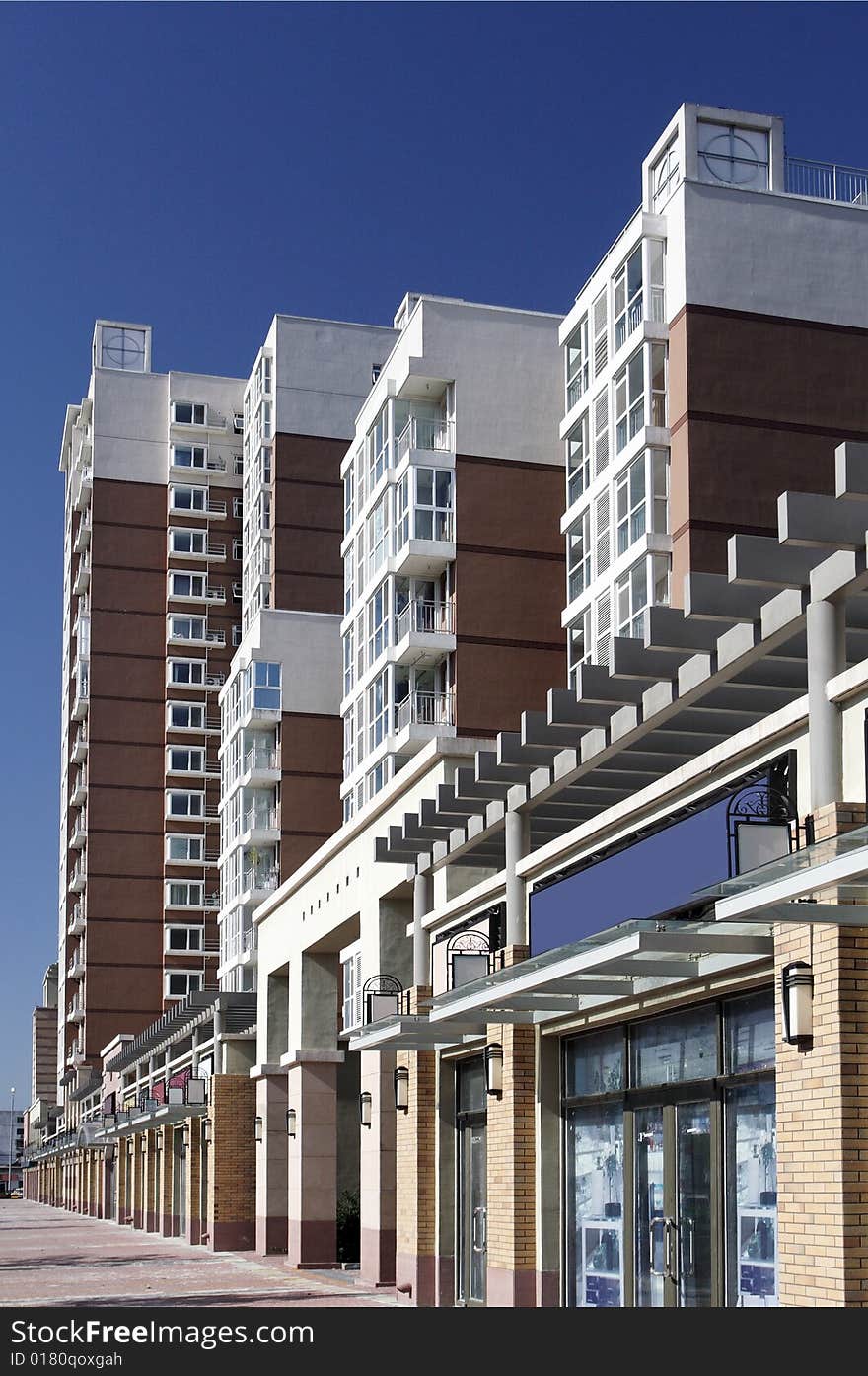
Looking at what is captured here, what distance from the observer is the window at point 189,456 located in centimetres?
9019

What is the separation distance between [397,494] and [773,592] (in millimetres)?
30284

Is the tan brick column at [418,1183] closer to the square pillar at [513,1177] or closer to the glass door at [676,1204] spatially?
the square pillar at [513,1177]

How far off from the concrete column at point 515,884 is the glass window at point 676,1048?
3461mm

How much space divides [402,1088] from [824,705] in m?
14.0

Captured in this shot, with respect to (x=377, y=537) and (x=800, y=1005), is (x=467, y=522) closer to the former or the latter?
(x=377, y=537)

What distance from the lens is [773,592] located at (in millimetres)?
15867

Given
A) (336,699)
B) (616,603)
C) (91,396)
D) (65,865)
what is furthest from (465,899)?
(65,865)

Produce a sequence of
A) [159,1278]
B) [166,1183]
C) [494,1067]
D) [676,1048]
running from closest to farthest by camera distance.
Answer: [676,1048] → [494,1067] → [159,1278] → [166,1183]

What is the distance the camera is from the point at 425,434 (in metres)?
44.9

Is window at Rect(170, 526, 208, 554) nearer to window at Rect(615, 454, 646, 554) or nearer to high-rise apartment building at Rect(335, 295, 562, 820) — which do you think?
high-rise apartment building at Rect(335, 295, 562, 820)

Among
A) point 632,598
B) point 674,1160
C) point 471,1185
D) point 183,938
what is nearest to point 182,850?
point 183,938

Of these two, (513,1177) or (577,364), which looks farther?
(577,364)

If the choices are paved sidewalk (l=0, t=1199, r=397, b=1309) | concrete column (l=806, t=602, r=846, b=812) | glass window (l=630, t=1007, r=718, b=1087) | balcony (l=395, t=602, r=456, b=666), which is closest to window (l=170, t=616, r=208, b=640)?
paved sidewalk (l=0, t=1199, r=397, b=1309)

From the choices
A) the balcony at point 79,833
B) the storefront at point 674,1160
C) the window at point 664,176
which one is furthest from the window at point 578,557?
the balcony at point 79,833
